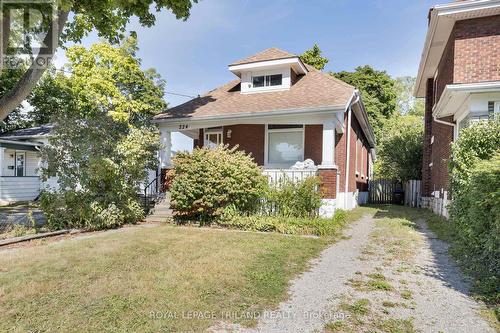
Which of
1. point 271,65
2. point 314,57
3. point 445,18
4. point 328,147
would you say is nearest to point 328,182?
point 328,147

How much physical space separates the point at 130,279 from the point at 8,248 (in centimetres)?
402

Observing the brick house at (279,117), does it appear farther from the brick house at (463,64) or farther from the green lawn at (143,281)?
the green lawn at (143,281)

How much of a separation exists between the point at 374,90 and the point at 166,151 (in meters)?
28.0

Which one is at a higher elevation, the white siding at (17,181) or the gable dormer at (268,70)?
the gable dormer at (268,70)

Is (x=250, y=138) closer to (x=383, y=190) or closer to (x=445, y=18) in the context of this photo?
(x=445, y=18)

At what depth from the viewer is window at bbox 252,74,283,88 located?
44.7 ft

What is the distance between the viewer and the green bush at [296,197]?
882 centimetres

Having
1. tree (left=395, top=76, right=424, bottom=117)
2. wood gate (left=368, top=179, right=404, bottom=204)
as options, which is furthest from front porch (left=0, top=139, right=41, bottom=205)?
tree (left=395, top=76, right=424, bottom=117)

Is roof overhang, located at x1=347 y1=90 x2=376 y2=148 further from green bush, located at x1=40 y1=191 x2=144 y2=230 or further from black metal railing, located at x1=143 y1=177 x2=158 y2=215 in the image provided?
green bush, located at x1=40 y1=191 x2=144 y2=230

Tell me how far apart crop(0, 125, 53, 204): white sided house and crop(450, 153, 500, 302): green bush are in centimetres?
1877

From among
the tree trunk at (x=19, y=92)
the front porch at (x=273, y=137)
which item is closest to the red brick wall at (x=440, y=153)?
the front porch at (x=273, y=137)

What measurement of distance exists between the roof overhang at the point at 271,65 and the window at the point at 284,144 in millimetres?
2638

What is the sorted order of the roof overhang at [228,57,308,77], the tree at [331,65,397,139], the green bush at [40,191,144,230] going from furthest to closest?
the tree at [331,65,397,139] → the roof overhang at [228,57,308,77] → the green bush at [40,191,144,230]

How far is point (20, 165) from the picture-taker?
18953mm
